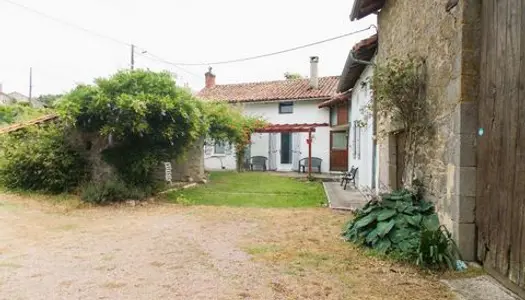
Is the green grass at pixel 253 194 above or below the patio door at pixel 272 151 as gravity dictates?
below

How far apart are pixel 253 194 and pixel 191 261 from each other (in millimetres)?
6836

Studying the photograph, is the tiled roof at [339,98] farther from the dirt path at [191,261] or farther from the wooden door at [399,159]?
the dirt path at [191,261]

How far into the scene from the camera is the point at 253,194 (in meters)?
11.8

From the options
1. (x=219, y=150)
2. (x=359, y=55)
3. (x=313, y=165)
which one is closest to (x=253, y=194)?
(x=359, y=55)

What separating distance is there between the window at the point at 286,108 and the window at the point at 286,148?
4.76 ft

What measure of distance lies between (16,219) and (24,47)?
1506 cm

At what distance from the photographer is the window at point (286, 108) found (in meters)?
22.1

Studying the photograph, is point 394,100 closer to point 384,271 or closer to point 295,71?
point 384,271

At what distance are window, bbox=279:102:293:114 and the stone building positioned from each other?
15575 millimetres

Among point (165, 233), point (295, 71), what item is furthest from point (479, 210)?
point (295, 71)

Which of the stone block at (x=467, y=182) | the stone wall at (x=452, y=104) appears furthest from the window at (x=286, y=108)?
the stone block at (x=467, y=182)

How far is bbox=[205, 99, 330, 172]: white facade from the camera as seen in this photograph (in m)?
20.9

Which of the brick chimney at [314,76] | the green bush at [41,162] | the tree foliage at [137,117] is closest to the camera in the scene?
the tree foliage at [137,117]

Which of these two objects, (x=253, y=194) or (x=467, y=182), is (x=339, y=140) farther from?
(x=467, y=182)
